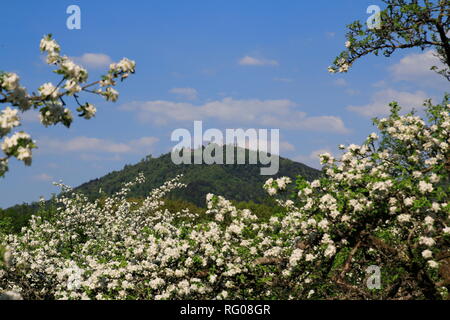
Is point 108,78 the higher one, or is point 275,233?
point 108,78

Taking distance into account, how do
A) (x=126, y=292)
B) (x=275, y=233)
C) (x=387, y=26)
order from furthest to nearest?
(x=387, y=26), (x=275, y=233), (x=126, y=292)

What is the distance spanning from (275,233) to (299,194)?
1.70m

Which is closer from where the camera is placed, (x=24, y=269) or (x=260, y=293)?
(x=260, y=293)

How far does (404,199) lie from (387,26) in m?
7.67

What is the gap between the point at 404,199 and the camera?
9.33m

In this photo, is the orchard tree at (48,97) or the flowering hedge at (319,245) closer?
the orchard tree at (48,97)

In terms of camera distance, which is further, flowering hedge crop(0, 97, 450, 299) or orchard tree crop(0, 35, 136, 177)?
flowering hedge crop(0, 97, 450, 299)

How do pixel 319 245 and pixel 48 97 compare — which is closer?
pixel 48 97

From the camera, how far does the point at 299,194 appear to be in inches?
397

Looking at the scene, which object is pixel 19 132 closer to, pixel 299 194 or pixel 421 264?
pixel 299 194
